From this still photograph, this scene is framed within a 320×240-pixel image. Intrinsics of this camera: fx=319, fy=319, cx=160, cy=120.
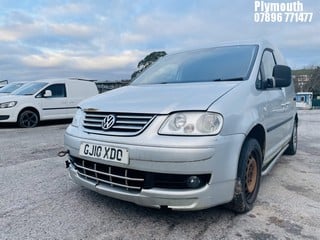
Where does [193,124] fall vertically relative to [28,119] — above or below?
above

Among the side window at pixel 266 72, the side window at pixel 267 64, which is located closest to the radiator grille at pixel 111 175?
the side window at pixel 266 72

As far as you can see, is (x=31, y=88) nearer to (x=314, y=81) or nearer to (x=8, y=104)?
(x=8, y=104)

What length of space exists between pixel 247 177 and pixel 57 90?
891 cm

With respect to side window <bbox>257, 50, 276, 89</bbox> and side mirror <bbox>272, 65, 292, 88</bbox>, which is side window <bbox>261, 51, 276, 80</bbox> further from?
side mirror <bbox>272, 65, 292, 88</bbox>

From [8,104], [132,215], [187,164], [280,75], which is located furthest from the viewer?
[8,104]

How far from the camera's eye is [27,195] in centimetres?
344

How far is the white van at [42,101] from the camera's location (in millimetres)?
9672

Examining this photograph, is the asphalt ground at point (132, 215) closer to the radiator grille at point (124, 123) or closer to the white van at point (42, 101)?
the radiator grille at point (124, 123)

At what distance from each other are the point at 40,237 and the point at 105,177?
0.67 metres

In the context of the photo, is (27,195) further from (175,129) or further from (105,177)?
(175,129)

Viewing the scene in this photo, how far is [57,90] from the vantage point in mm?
10664

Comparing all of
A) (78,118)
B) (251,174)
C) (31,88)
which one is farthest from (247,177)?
(31,88)

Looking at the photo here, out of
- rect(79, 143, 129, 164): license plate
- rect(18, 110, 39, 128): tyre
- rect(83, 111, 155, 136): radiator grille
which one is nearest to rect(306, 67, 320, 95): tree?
rect(18, 110, 39, 128): tyre

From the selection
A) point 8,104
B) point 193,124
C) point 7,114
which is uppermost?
point 193,124
